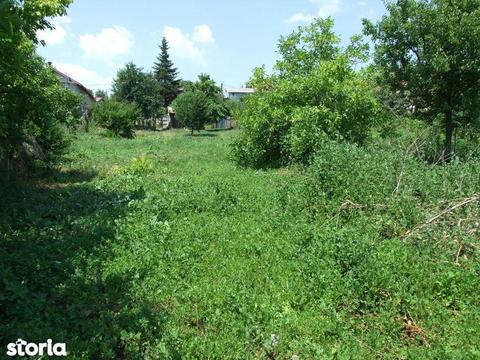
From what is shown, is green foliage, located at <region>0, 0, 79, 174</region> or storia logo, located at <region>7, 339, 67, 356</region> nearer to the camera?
storia logo, located at <region>7, 339, 67, 356</region>

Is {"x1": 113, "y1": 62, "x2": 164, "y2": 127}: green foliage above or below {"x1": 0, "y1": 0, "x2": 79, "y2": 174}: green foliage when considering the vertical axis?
above

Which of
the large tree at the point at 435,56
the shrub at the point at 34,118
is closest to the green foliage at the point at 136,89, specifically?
the shrub at the point at 34,118

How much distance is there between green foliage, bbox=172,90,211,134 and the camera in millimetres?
41906

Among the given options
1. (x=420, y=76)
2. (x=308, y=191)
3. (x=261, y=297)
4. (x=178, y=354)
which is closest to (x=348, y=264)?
(x=261, y=297)

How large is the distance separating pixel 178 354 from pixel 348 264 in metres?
2.42

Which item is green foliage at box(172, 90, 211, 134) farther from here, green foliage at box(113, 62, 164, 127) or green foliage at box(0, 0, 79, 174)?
green foliage at box(0, 0, 79, 174)

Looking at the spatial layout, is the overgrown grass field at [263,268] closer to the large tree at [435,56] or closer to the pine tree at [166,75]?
the large tree at [435,56]

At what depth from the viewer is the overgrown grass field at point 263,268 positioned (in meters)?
4.05

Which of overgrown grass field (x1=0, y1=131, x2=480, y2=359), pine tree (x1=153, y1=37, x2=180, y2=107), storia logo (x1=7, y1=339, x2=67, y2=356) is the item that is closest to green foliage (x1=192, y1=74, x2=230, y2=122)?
pine tree (x1=153, y1=37, x2=180, y2=107)

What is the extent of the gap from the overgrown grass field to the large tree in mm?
4509

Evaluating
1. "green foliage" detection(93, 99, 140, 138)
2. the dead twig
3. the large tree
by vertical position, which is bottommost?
the dead twig

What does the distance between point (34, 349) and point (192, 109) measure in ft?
128

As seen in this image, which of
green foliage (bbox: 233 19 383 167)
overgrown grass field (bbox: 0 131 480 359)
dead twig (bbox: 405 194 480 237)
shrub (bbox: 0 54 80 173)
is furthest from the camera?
green foliage (bbox: 233 19 383 167)

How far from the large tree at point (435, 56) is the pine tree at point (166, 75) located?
5110 centimetres
